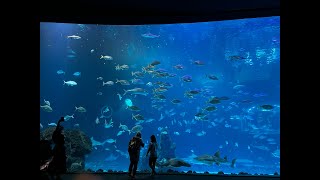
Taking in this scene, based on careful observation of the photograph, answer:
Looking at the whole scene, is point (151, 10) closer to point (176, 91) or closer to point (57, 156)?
point (57, 156)

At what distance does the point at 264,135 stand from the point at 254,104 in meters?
9.57

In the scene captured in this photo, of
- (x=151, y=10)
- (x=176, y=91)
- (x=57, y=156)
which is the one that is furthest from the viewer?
(x=176, y=91)

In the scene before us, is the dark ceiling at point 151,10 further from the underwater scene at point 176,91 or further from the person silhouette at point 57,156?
the underwater scene at point 176,91

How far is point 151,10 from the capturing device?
8875 millimetres

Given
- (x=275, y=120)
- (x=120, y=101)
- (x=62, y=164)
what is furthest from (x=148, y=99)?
(x=62, y=164)

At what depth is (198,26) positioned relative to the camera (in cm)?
4381

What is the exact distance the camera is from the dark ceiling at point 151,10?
8008 mm

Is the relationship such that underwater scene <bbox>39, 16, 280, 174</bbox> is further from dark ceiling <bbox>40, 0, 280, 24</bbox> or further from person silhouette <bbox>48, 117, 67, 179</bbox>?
person silhouette <bbox>48, 117, 67, 179</bbox>

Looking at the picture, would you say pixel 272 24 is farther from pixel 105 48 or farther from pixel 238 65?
pixel 105 48

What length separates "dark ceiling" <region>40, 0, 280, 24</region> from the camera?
801cm

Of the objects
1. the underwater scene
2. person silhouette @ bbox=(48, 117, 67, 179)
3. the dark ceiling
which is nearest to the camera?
person silhouette @ bbox=(48, 117, 67, 179)

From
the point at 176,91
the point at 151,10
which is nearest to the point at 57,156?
the point at 151,10

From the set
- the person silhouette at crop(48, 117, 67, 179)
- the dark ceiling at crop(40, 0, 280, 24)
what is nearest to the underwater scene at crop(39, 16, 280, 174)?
the dark ceiling at crop(40, 0, 280, 24)

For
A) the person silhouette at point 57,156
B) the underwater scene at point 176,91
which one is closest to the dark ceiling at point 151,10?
the person silhouette at point 57,156
